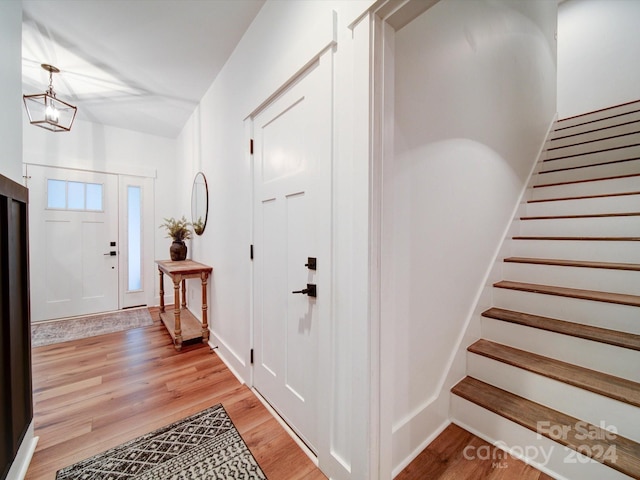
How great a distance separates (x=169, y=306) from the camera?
409cm

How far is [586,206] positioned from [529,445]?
1945 mm

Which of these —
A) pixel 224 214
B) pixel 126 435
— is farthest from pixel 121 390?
pixel 224 214

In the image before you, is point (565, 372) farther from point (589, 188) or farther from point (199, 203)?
point (199, 203)

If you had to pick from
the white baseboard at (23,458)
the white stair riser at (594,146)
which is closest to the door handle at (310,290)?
the white baseboard at (23,458)

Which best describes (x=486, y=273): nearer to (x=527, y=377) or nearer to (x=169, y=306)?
(x=527, y=377)

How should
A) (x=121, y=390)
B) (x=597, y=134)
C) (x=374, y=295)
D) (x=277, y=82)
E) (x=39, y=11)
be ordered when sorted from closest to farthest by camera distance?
(x=374, y=295), (x=277, y=82), (x=39, y=11), (x=121, y=390), (x=597, y=134)

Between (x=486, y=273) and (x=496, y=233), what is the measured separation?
0.37 meters

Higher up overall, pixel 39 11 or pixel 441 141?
pixel 39 11

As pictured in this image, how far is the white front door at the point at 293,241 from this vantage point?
1246 mm

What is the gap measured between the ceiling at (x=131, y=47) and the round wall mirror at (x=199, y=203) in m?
1.00

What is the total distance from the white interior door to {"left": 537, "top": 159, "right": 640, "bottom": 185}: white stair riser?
5.74 meters

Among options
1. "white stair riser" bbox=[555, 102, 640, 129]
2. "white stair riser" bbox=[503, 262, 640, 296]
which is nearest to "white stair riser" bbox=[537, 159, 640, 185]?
"white stair riser" bbox=[555, 102, 640, 129]

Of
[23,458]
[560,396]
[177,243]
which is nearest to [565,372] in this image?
[560,396]

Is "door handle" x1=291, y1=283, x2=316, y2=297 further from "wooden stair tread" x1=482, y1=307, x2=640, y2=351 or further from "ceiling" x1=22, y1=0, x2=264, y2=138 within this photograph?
"ceiling" x1=22, y1=0, x2=264, y2=138
